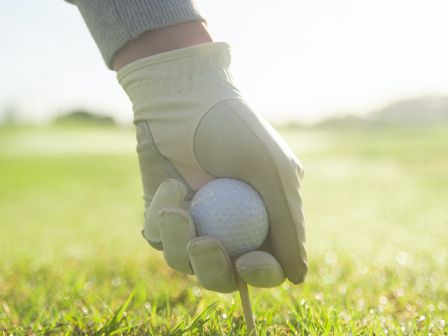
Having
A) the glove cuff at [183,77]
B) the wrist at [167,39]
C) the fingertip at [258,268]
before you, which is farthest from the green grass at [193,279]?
the wrist at [167,39]

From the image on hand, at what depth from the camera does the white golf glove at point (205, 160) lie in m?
1.70

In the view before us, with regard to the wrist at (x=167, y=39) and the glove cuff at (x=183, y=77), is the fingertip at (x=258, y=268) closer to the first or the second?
the glove cuff at (x=183, y=77)

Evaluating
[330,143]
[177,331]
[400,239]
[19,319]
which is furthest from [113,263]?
[330,143]

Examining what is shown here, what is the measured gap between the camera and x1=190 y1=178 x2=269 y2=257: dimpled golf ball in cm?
174

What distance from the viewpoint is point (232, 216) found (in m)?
1.75

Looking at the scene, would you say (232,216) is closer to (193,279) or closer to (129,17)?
(129,17)

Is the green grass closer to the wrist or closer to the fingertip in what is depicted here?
the fingertip

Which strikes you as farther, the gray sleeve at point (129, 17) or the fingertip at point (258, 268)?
the gray sleeve at point (129, 17)

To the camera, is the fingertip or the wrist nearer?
the fingertip

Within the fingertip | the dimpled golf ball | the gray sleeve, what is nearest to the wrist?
the gray sleeve

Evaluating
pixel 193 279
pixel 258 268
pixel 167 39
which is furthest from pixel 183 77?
pixel 193 279

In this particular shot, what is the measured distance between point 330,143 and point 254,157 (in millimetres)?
20686

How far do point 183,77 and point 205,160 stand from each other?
0.32 metres

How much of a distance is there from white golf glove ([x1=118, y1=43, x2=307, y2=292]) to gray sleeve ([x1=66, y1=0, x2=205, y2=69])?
104mm
